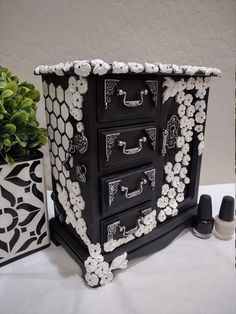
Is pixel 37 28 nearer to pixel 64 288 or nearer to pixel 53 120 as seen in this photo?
pixel 53 120

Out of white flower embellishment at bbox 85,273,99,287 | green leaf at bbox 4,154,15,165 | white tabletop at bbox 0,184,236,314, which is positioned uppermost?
green leaf at bbox 4,154,15,165

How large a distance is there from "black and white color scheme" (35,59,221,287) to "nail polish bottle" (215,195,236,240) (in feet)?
0.41

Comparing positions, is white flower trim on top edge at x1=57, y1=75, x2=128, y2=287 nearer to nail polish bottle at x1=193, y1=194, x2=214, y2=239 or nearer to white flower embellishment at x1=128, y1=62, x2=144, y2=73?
white flower embellishment at x1=128, y1=62, x2=144, y2=73

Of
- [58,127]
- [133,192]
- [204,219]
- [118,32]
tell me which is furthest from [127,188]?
[118,32]

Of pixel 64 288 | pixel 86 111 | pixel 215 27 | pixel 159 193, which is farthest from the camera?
pixel 215 27

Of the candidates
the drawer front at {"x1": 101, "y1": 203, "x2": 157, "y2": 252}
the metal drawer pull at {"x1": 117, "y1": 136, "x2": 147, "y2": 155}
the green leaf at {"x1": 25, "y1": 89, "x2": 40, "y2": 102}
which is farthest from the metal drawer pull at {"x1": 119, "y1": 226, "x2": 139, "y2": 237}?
the green leaf at {"x1": 25, "y1": 89, "x2": 40, "y2": 102}

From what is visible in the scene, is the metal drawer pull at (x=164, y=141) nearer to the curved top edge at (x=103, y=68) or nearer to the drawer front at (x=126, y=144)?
the drawer front at (x=126, y=144)

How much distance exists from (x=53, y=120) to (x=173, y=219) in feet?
1.59

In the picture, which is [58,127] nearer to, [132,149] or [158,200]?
[132,149]

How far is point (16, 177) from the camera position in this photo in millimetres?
586

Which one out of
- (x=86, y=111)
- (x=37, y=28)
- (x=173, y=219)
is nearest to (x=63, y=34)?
(x=37, y=28)

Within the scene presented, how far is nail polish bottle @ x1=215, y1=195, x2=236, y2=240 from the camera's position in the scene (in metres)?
0.70

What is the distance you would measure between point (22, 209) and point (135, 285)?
36 centimetres

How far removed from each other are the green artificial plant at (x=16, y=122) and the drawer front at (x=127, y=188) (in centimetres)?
23
